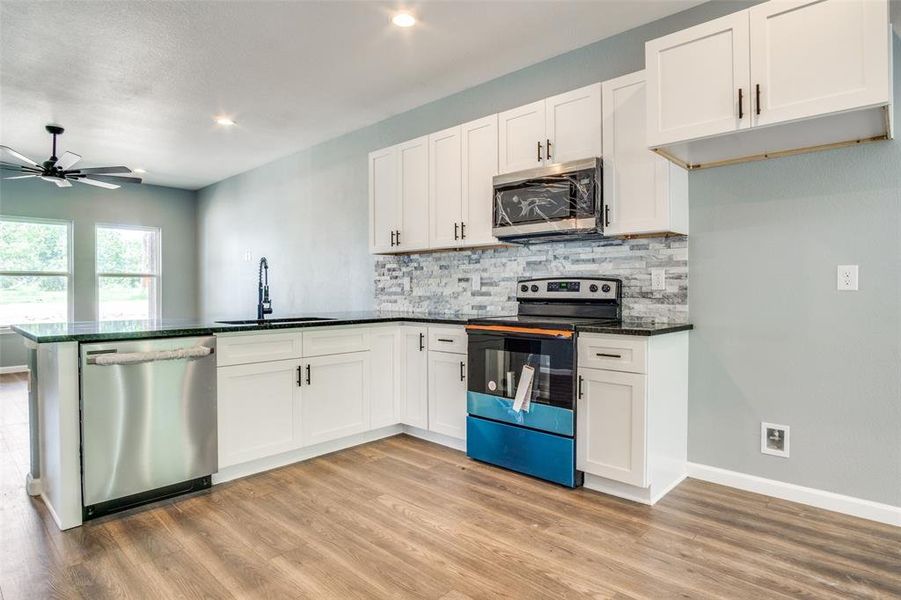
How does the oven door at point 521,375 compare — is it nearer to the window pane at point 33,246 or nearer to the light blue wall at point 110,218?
the light blue wall at point 110,218

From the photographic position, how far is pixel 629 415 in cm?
251

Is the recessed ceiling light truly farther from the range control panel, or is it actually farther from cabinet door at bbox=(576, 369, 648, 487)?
cabinet door at bbox=(576, 369, 648, 487)

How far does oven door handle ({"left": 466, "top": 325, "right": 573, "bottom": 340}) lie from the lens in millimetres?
2670

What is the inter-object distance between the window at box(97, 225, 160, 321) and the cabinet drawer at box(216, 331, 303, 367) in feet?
18.2

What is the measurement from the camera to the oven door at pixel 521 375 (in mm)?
2693

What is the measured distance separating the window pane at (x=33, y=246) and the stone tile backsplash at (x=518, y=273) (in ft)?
17.0

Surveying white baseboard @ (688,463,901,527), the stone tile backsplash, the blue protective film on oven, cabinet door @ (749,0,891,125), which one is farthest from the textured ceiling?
white baseboard @ (688,463,901,527)

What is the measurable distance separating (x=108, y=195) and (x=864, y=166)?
8560 millimetres

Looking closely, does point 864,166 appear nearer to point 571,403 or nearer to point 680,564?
point 571,403

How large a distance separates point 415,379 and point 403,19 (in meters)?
2.34

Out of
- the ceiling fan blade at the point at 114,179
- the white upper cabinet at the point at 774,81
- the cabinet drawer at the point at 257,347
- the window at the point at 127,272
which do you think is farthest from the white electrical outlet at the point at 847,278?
the window at the point at 127,272

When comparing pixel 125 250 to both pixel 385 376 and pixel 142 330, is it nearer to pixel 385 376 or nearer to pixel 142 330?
pixel 385 376

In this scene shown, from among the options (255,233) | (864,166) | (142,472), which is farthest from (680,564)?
(255,233)

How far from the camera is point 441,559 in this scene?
201cm
